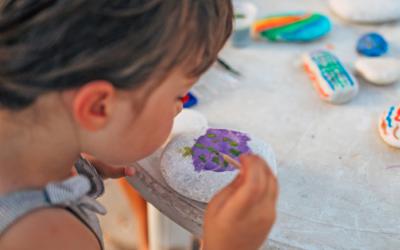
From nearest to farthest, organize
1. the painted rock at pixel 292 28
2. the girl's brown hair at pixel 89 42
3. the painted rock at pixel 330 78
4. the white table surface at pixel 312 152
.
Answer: the girl's brown hair at pixel 89 42 < the white table surface at pixel 312 152 < the painted rock at pixel 330 78 < the painted rock at pixel 292 28

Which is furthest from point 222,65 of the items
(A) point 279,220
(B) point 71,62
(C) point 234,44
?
(B) point 71,62

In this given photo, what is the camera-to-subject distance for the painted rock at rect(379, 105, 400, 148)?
2.44 ft

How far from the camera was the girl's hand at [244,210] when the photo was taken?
57cm

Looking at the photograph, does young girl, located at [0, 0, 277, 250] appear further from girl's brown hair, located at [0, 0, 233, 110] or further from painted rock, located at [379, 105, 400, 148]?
painted rock, located at [379, 105, 400, 148]

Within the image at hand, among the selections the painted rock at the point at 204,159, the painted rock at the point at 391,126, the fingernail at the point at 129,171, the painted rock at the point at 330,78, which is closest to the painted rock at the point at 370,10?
the painted rock at the point at 330,78

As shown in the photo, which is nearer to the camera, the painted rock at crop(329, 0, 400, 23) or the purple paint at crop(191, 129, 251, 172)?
the purple paint at crop(191, 129, 251, 172)

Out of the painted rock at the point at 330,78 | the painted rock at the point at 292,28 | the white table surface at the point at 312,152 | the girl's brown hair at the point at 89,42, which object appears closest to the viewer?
the girl's brown hair at the point at 89,42

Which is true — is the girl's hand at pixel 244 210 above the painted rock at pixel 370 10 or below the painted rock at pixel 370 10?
above

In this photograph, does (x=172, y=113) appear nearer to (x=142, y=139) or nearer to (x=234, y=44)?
(x=142, y=139)

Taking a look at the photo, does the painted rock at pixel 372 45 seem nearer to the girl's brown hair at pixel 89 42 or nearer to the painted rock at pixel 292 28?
the painted rock at pixel 292 28

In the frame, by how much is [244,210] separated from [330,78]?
328mm

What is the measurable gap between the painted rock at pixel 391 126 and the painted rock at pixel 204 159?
0.15 meters

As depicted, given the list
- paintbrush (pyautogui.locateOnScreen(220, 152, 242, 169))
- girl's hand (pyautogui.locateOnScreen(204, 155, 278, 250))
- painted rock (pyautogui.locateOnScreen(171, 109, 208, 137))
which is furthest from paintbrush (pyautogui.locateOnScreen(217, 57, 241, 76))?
girl's hand (pyautogui.locateOnScreen(204, 155, 278, 250))

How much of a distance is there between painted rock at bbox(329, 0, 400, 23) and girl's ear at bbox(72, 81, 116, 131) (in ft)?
1.86
